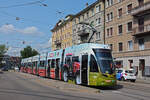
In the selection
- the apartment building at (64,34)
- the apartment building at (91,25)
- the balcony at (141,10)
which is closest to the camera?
the balcony at (141,10)

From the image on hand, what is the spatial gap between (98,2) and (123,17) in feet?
34.0

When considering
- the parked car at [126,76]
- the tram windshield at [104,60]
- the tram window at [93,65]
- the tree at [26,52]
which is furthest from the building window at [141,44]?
the tree at [26,52]

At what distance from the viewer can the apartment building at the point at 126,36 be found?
31.7 m

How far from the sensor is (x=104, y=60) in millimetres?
15039

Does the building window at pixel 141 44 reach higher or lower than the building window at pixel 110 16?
lower

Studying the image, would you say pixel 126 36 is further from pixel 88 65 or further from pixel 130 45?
pixel 88 65

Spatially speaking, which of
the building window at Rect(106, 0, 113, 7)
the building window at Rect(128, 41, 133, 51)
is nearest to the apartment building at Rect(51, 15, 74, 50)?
the building window at Rect(106, 0, 113, 7)

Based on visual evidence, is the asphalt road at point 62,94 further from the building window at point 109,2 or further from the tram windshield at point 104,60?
the building window at point 109,2

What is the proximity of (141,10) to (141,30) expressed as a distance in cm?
292

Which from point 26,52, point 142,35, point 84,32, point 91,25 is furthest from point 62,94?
point 26,52

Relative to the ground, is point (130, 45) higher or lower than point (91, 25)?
lower

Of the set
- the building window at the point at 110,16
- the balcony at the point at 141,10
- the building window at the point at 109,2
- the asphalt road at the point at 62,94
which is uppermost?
the building window at the point at 109,2

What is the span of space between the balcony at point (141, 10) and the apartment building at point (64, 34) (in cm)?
2912

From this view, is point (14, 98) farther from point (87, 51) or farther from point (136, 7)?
point (136, 7)
